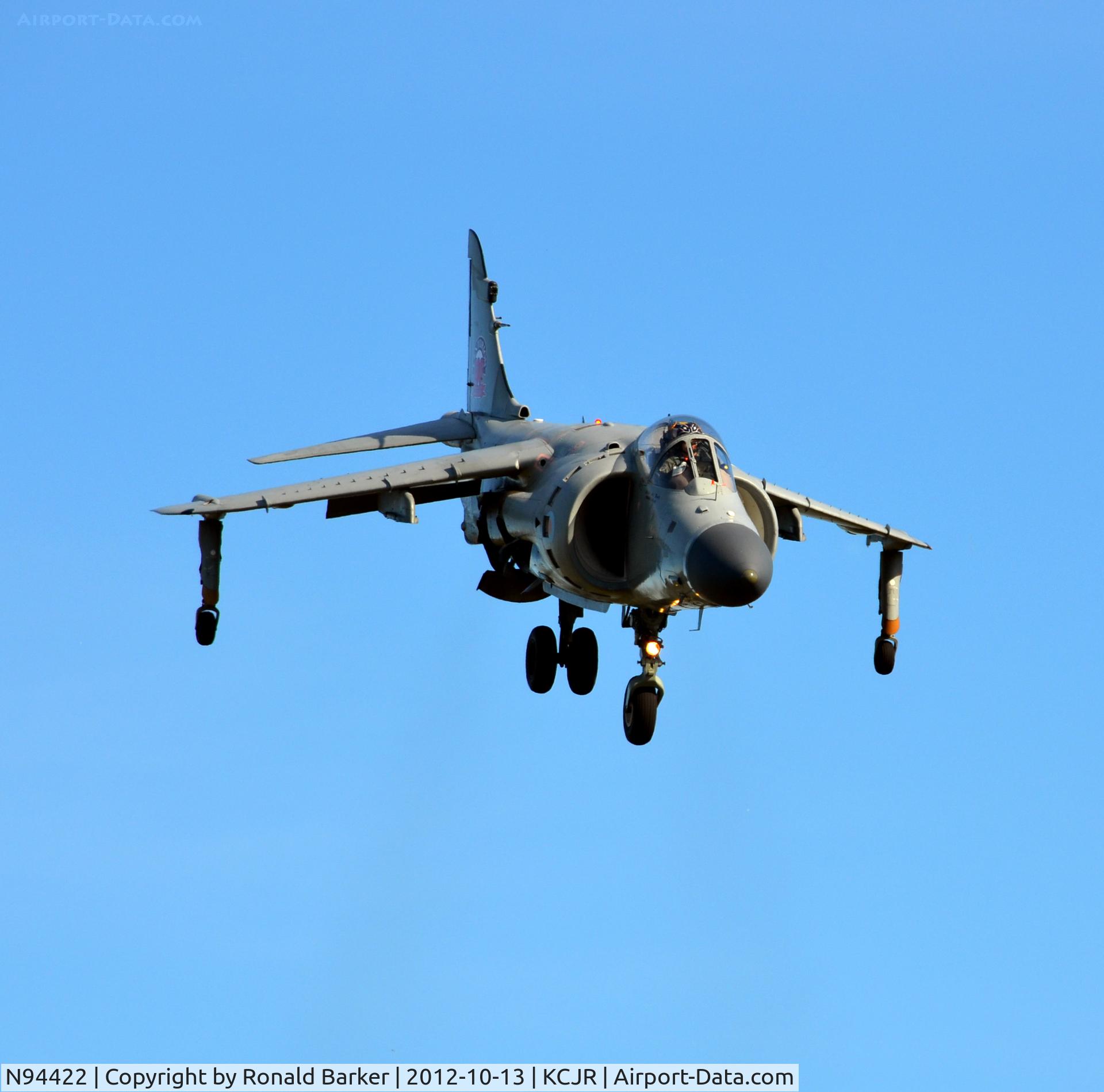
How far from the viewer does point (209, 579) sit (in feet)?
109

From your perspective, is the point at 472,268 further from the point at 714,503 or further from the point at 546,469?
the point at 714,503

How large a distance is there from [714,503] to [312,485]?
21.3ft

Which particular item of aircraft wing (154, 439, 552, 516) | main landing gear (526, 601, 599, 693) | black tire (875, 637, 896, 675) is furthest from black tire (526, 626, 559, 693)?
black tire (875, 637, 896, 675)

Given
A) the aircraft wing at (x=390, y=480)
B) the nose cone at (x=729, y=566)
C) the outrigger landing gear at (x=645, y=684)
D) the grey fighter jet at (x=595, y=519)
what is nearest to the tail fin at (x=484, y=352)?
the grey fighter jet at (x=595, y=519)

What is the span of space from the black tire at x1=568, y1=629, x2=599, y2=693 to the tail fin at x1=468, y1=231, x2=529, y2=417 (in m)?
4.15

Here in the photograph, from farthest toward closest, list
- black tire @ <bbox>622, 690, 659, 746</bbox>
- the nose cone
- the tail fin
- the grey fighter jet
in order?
the tail fin → black tire @ <bbox>622, 690, 659, 746</bbox> → the grey fighter jet → the nose cone

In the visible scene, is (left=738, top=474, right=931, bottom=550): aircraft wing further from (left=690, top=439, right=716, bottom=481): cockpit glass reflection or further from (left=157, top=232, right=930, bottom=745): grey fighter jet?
(left=690, top=439, right=716, bottom=481): cockpit glass reflection

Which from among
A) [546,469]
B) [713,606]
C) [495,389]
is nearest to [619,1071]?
[713,606]

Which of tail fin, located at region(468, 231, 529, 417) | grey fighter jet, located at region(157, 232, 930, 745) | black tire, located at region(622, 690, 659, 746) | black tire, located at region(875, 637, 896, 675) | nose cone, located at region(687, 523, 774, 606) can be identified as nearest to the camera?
nose cone, located at region(687, 523, 774, 606)

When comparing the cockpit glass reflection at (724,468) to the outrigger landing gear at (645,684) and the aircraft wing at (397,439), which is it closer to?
the outrigger landing gear at (645,684)

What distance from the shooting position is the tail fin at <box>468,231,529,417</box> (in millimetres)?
39312

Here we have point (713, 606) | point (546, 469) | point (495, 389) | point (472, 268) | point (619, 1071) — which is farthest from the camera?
point (472, 268)

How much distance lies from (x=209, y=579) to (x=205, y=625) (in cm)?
68

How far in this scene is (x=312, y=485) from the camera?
34.1 meters
